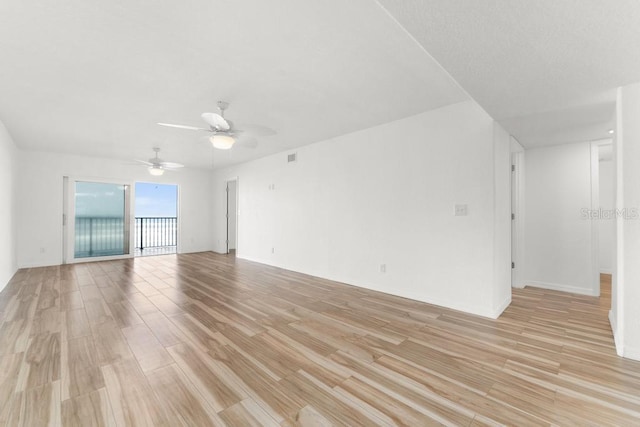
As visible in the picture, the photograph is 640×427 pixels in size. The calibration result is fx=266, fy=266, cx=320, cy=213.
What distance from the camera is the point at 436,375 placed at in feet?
6.28

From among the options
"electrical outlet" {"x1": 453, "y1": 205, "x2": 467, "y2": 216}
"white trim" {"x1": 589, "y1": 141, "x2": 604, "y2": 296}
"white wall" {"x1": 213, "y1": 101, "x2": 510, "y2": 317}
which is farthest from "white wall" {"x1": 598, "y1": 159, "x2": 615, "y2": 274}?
"electrical outlet" {"x1": 453, "y1": 205, "x2": 467, "y2": 216}

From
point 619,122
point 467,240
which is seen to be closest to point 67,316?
point 467,240

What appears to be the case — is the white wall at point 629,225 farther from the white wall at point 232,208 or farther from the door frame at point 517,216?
the white wall at point 232,208

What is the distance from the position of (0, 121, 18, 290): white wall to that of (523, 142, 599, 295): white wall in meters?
8.21

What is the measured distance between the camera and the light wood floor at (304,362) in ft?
5.08

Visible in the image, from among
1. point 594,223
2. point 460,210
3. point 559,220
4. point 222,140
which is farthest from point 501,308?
point 222,140

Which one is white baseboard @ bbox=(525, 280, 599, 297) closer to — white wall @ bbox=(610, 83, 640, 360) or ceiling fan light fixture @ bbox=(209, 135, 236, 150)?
white wall @ bbox=(610, 83, 640, 360)

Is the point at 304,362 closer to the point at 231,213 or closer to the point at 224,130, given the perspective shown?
the point at 224,130

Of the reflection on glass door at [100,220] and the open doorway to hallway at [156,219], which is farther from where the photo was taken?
the open doorway to hallway at [156,219]

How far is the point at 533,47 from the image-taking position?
67.6 inches

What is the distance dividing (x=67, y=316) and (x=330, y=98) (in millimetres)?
3875

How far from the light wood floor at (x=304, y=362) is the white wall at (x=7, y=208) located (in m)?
0.98

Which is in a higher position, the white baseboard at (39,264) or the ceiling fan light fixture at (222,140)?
the ceiling fan light fixture at (222,140)

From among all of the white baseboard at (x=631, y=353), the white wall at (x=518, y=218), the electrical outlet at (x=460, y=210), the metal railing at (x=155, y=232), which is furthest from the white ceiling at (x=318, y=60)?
the metal railing at (x=155, y=232)
